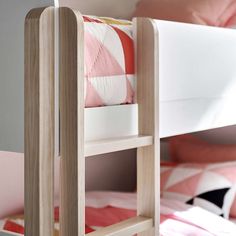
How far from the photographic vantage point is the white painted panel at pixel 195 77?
1.95 m

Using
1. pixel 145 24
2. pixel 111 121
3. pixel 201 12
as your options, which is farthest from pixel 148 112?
pixel 201 12

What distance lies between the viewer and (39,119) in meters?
1.54

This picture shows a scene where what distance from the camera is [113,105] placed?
1.76m

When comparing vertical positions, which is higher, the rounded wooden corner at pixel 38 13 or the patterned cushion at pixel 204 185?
the rounded wooden corner at pixel 38 13

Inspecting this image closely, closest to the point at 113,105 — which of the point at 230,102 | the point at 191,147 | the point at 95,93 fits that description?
the point at 95,93

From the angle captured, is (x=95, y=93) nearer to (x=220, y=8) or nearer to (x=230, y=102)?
(x=230, y=102)

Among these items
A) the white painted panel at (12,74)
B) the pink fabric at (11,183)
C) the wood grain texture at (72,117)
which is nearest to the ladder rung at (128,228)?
the wood grain texture at (72,117)

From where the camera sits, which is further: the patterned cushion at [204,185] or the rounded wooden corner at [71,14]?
the patterned cushion at [204,185]

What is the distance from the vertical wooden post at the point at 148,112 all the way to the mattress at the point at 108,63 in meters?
0.03

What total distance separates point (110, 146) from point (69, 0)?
1429mm

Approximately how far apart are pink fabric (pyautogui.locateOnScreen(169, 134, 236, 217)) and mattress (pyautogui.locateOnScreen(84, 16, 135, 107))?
1225 mm

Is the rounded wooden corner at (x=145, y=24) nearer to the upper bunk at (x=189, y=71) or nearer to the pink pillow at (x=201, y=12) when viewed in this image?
the upper bunk at (x=189, y=71)

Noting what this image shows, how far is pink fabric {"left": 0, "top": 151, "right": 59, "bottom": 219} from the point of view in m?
2.64

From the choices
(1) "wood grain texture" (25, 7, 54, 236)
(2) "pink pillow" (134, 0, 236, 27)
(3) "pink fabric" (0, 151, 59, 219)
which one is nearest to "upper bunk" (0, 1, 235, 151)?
(1) "wood grain texture" (25, 7, 54, 236)
